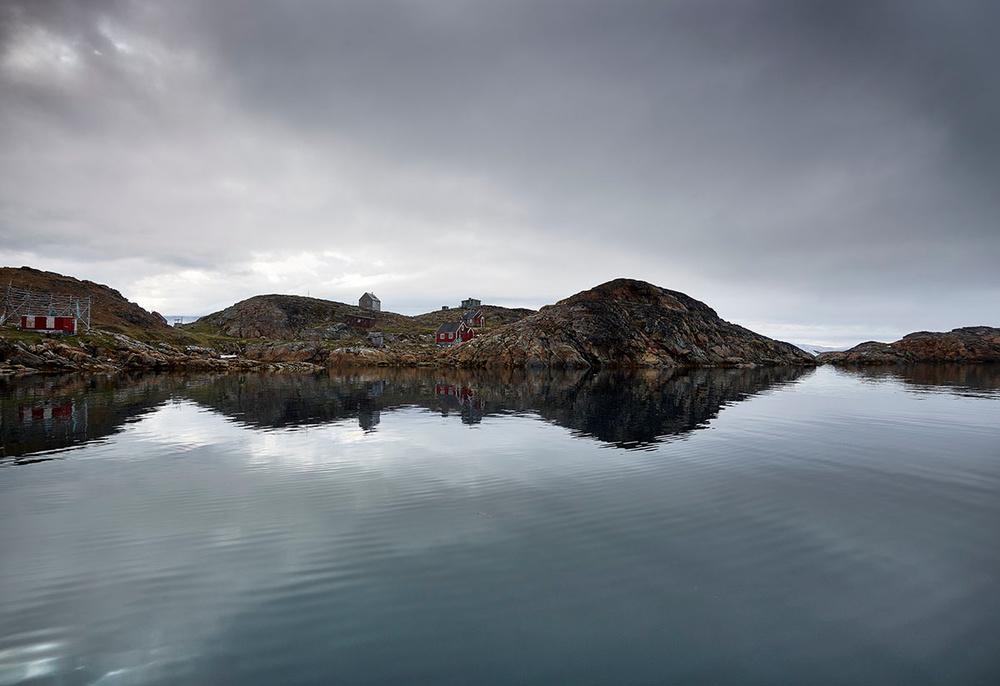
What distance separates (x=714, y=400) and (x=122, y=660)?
48.9 m

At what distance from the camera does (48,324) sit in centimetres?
9075

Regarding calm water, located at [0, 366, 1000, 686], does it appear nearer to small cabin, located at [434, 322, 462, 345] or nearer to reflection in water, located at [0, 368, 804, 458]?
reflection in water, located at [0, 368, 804, 458]

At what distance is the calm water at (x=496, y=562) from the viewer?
288 inches

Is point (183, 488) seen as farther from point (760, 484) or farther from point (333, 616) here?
point (760, 484)

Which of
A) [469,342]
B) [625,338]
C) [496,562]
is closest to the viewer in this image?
[496,562]

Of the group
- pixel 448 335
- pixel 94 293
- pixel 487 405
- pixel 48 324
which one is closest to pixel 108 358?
pixel 48 324

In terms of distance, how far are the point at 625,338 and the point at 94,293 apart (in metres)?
163

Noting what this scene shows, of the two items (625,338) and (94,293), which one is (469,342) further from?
(94,293)

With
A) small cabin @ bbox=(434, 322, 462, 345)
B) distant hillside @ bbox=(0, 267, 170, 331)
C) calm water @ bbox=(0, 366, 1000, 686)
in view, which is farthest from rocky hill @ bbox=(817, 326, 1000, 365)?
distant hillside @ bbox=(0, 267, 170, 331)

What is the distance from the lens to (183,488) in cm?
1638

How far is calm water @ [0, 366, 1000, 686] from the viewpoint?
24.0 ft

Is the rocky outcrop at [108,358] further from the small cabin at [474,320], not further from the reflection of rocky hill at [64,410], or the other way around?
the small cabin at [474,320]

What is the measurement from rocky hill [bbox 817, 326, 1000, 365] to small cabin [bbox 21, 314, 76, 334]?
21177 cm

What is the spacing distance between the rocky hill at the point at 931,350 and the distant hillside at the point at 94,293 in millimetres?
223971
